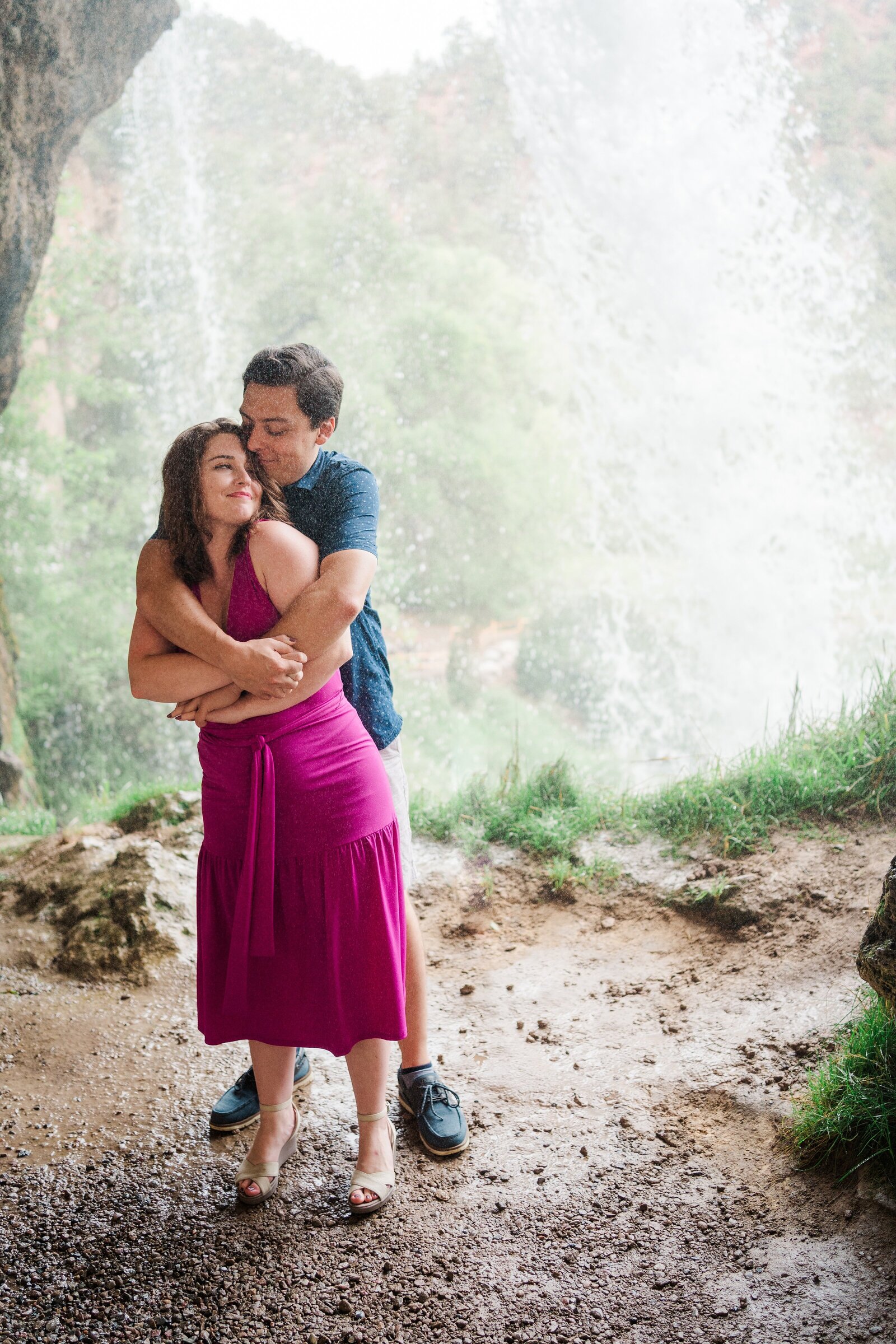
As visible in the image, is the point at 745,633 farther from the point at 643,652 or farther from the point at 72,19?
the point at 72,19

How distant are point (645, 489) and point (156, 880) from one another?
541 inches

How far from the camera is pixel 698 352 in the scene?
15.8 metres

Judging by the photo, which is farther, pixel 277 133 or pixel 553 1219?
pixel 277 133

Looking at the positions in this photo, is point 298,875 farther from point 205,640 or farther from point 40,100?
point 40,100

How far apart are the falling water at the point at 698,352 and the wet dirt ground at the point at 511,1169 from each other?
36.1 feet

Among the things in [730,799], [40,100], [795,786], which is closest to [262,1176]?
[730,799]

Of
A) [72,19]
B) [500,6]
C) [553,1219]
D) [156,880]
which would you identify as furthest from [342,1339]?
[500,6]

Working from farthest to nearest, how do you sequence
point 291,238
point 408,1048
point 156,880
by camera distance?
point 291,238
point 156,880
point 408,1048

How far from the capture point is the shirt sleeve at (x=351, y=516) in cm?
195

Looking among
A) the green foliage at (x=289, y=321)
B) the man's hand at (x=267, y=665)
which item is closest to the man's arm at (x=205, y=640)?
the man's hand at (x=267, y=665)

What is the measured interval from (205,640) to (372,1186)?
1232 millimetres

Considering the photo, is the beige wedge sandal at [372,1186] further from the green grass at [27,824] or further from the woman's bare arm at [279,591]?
the green grass at [27,824]

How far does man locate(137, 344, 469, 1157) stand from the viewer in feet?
6.10

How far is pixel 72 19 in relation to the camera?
5273mm
